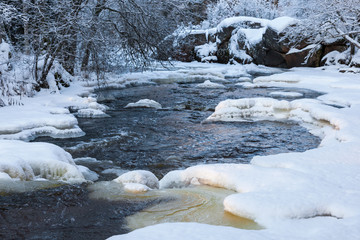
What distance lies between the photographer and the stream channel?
3.30 metres

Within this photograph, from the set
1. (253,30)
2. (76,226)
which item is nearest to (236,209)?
(76,226)

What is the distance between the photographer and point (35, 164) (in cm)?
442

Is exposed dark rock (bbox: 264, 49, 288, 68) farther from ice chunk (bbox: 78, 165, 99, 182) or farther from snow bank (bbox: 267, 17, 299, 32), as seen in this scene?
ice chunk (bbox: 78, 165, 99, 182)

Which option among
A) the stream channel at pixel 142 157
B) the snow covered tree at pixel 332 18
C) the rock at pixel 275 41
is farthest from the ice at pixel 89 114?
the rock at pixel 275 41

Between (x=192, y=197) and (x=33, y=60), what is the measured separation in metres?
8.82

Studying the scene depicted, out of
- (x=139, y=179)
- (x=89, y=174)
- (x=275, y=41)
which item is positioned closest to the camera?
(x=139, y=179)

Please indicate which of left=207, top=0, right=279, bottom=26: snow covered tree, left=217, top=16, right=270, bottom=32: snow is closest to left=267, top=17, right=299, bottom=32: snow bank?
left=217, top=16, right=270, bottom=32: snow

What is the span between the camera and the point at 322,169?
429cm

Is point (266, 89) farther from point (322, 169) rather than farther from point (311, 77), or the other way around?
point (322, 169)

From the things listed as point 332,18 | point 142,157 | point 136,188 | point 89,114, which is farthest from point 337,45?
point 136,188

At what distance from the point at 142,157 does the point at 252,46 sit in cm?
1789

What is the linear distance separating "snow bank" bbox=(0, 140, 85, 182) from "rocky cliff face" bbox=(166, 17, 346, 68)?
12314mm

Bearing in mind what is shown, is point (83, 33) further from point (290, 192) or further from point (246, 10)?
point (246, 10)

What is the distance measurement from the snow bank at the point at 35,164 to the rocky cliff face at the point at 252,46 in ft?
40.4
